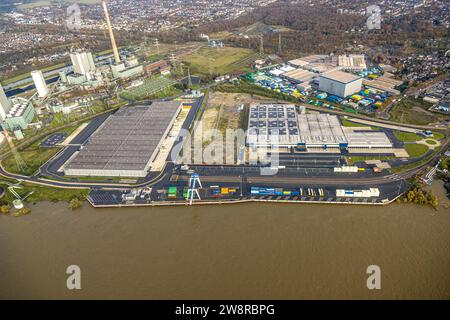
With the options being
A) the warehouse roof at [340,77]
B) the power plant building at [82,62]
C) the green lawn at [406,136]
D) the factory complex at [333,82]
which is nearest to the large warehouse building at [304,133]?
the green lawn at [406,136]

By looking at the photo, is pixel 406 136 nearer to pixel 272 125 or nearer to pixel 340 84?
pixel 340 84

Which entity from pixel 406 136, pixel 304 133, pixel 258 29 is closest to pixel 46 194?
pixel 304 133

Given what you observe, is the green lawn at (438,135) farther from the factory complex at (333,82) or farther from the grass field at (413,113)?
the factory complex at (333,82)

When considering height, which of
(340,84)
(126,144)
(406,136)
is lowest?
(406,136)

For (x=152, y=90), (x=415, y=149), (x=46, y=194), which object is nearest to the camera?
(x=46, y=194)

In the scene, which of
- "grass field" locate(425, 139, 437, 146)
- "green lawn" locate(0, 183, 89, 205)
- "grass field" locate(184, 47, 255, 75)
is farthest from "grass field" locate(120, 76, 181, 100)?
"grass field" locate(425, 139, 437, 146)

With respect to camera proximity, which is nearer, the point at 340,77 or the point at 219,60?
the point at 340,77

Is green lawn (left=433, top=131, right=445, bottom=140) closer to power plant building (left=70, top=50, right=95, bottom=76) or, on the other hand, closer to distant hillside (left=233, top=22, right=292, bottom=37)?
power plant building (left=70, top=50, right=95, bottom=76)

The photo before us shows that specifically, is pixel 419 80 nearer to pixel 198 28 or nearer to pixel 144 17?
pixel 198 28
